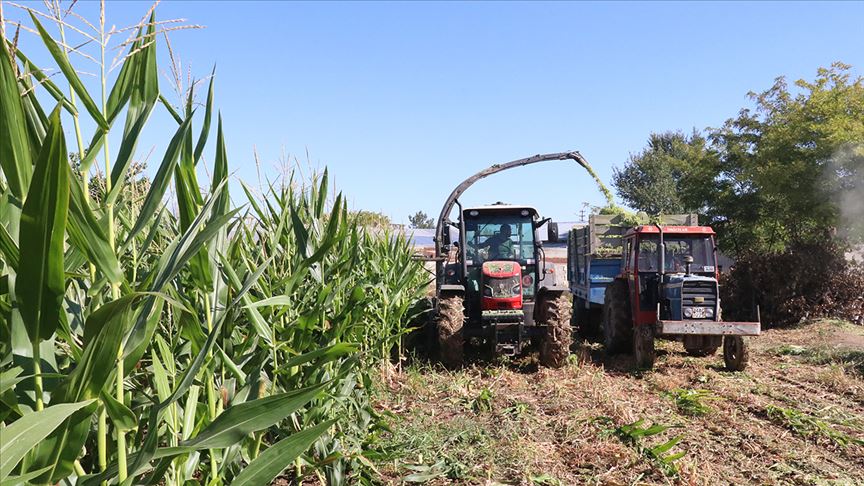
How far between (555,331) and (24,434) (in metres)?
7.01

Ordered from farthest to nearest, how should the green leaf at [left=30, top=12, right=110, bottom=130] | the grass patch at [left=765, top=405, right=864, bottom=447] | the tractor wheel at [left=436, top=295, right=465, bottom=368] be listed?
the tractor wheel at [left=436, top=295, right=465, bottom=368] → the grass patch at [left=765, top=405, right=864, bottom=447] → the green leaf at [left=30, top=12, right=110, bottom=130]

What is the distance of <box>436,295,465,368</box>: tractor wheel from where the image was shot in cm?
760

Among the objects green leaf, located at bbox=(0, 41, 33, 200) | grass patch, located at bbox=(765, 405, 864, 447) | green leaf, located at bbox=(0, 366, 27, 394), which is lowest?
grass patch, located at bbox=(765, 405, 864, 447)

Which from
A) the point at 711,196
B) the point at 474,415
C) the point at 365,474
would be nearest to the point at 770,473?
the point at 474,415

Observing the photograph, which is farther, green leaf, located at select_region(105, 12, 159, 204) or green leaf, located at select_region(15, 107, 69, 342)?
green leaf, located at select_region(105, 12, 159, 204)

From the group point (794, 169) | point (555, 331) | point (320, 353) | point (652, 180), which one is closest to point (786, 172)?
point (794, 169)

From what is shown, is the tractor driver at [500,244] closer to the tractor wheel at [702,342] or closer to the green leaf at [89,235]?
the tractor wheel at [702,342]

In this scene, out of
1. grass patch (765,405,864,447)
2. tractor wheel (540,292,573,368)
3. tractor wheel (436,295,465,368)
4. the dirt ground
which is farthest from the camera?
tractor wheel (540,292,573,368)

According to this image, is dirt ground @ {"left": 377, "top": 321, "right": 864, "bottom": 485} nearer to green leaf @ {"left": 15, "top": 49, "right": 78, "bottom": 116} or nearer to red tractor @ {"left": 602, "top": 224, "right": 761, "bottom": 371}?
red tractor @ {"left": 602, "top": 224, "right": 761, "bottom": 371}

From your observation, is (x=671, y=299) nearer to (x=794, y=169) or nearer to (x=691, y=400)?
(x=691, y=400)

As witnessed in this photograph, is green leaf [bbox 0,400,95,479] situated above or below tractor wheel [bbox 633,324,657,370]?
above

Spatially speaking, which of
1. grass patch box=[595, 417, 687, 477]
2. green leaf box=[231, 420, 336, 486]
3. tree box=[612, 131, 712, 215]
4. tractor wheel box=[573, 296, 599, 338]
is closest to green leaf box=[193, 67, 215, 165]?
green leaf box=[231, 420, 336, 486]

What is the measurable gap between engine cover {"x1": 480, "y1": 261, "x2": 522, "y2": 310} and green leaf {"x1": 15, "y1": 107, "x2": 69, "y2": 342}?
22.6 feet

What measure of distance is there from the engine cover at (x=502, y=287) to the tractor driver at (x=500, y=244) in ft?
1.65
